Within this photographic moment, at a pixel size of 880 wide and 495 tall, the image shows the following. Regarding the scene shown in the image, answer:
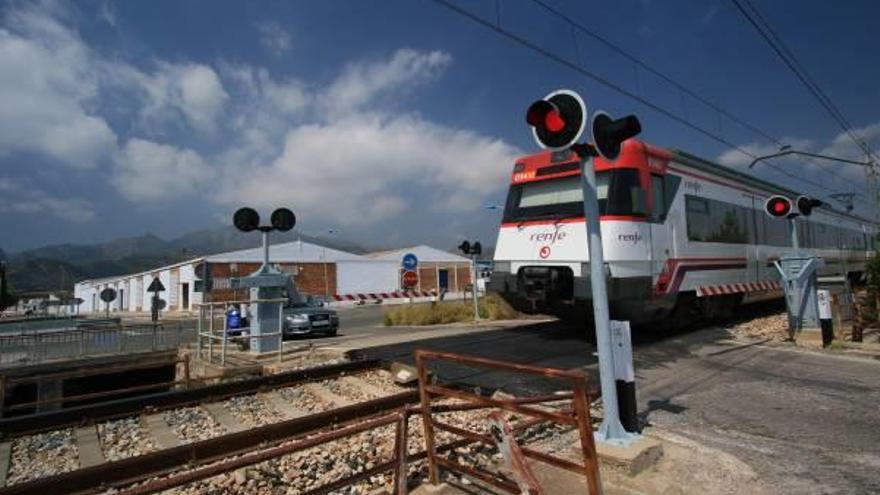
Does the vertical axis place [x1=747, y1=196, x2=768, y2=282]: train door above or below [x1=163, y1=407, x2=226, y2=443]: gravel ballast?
above

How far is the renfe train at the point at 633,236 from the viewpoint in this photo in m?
9.58

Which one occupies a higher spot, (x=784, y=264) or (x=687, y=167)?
(x=687, y=167)

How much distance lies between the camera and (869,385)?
7.56 metres

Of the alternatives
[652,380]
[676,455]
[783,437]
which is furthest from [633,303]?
[676,455]

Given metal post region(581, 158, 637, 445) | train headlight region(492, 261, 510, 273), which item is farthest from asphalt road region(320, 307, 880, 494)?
train headlight region(492, 261, 510, 273)

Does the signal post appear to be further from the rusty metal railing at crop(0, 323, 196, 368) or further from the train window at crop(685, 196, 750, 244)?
the rusty metal railing at crop(0, 323, 196, 368)

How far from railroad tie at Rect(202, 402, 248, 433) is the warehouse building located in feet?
119

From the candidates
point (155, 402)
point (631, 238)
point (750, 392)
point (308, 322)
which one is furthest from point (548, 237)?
point (308, 322)

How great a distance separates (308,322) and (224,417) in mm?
11786

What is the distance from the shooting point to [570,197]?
1020 cm

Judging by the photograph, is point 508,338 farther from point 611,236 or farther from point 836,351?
point 836,351

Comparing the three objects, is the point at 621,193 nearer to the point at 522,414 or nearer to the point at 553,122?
the point at 553,122

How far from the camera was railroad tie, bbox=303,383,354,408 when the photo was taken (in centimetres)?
773

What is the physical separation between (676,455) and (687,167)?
7849mm
